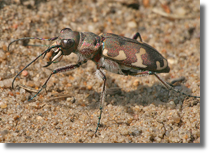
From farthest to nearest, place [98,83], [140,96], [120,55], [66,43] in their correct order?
[98,83] → [140,96] → [120,55] → [66,43]

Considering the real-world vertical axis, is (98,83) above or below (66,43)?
below

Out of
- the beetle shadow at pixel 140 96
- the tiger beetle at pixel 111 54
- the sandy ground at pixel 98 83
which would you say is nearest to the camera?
the sandy ground at pixel 98 83

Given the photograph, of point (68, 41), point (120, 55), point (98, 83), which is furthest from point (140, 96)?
point (68, 41)

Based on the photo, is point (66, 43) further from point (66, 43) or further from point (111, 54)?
point (111, 54)

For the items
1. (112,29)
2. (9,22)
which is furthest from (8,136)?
(112,29)

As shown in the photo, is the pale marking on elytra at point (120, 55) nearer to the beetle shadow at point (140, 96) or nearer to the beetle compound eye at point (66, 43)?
the beetle compound eye at point (66, 43)

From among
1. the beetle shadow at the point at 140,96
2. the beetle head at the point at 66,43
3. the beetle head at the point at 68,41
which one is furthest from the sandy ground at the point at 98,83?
the beetle head at the point at 68,41

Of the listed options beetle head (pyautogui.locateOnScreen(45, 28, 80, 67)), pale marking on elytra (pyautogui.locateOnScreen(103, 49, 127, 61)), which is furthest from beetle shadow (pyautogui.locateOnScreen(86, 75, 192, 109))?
beetle head (pyautogui.locateOnScreen(45, 28, 80, 67))

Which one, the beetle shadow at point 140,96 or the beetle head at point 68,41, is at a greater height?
the beetle head at point 68,41

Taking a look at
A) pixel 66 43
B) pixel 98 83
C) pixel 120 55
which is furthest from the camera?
pixel 98 83

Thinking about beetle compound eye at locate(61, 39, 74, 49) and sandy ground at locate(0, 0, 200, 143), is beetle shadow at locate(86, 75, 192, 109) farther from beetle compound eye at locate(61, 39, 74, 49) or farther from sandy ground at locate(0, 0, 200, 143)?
beetle compound eye at locate(61, 39, 74, 49)
